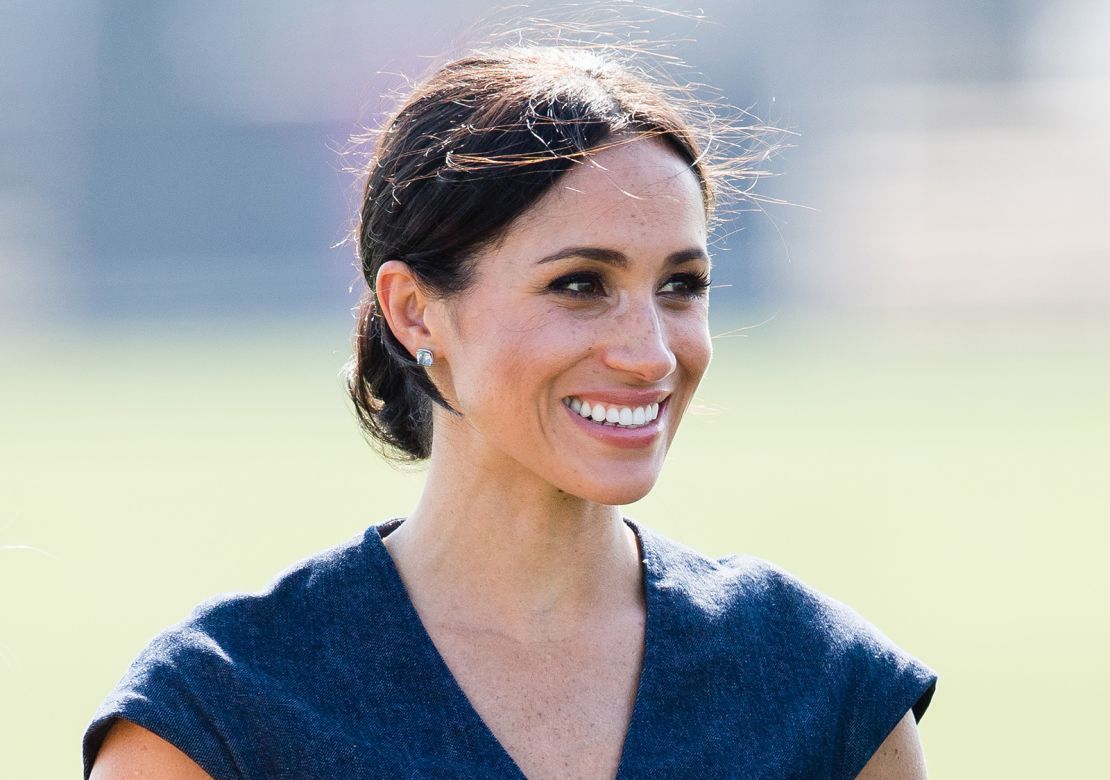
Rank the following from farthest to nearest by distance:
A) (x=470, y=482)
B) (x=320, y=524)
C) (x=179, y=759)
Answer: (x=320, y=524) < (x=470, y=482) < (x=179, y=759)

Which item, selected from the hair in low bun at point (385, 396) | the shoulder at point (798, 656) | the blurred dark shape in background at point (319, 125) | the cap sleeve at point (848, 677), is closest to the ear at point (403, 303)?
the hair in low bun at point (385, 396)

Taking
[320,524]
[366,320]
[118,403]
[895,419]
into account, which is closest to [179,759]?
[366,320]

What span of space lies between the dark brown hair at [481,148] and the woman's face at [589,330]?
0.04 m

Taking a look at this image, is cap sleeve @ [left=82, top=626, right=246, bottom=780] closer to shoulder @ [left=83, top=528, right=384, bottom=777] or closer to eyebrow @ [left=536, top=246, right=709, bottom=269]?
shoulder @ [left=83, top=528, right=384, bottom=777]

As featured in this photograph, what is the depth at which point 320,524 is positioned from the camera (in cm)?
984

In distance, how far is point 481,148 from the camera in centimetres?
225

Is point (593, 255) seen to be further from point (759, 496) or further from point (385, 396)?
point (759, 496)

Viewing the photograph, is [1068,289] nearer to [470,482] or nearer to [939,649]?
[939,649]

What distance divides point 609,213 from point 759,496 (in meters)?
8.97

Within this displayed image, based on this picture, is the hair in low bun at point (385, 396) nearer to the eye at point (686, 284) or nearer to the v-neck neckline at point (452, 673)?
the v-neck neckline at point (452, 673)

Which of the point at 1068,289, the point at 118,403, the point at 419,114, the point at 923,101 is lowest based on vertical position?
the point at 419,114

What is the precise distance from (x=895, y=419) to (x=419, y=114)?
12745mm

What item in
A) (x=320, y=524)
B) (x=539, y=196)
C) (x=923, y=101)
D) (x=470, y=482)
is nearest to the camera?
(x=539, y=196)

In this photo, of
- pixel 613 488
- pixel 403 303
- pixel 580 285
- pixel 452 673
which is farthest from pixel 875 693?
pixel 403 303
